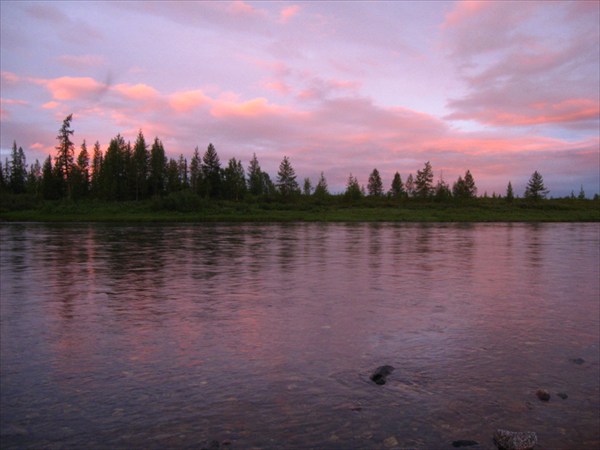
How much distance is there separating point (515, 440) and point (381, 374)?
2147 mm

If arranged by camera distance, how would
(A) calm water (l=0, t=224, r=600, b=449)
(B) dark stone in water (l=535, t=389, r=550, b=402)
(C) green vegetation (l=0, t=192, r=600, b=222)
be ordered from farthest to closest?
(C) green vegetation (l=0, t=192, r=600, b=222) → (B) dark stone in water (l=535, t=389, r=550, b=402) → (A) calm water (l=0, t=224, r=600, b=449)

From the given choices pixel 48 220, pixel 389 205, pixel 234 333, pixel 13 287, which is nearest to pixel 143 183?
pixel 48 220

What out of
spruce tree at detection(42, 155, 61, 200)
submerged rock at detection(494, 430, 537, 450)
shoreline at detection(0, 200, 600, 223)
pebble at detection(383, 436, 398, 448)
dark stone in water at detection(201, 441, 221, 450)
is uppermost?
spruce tree at detection(42, 155, 61, 200)

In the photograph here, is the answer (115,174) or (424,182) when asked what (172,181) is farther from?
(424,182)

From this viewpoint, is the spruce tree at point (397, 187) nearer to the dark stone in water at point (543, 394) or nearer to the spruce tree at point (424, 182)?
the spruce tree at point (424, 182)

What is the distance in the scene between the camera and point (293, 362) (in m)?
7.27

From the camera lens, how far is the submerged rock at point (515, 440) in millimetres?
4727

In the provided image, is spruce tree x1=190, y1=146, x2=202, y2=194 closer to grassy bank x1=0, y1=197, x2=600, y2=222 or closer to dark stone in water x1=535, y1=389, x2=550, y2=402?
grassy bank x1=0, y1=197, x2=600, y2=222

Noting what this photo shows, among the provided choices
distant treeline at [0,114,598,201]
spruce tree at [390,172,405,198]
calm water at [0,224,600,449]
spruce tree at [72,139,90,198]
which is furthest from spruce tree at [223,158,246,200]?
calm water at [0,224,600,449]

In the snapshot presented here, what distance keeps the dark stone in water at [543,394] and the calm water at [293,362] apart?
0.10 meters

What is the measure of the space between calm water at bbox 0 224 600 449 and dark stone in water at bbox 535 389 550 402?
10 centimetres

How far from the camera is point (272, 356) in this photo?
7555 mm

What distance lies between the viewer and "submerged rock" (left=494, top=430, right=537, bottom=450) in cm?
473

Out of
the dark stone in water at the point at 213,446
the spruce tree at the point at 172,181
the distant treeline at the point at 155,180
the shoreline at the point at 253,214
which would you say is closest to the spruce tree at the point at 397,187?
the distant treeline at the point at 155,180
